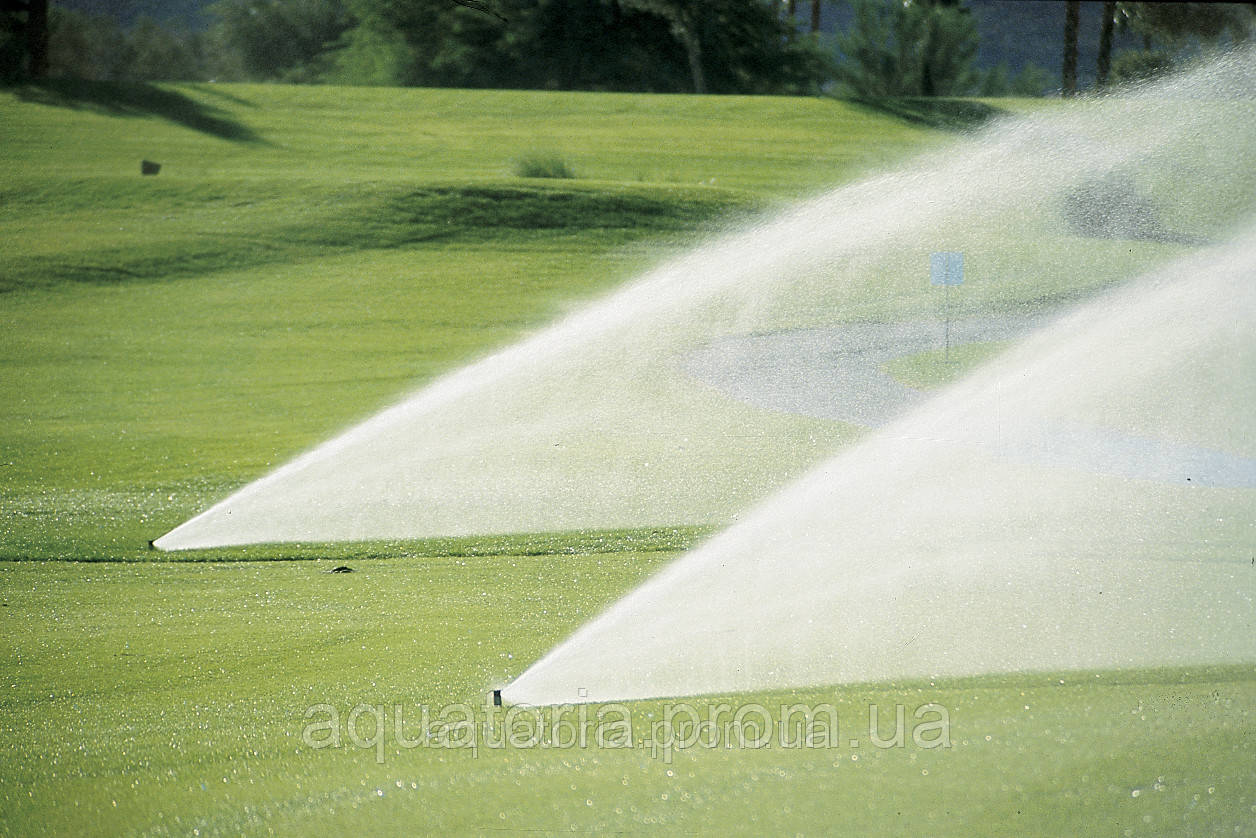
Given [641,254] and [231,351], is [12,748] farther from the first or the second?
[641,254]

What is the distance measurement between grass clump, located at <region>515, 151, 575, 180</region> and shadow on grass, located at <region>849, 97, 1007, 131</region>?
11055mm

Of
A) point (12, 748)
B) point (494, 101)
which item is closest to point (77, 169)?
point (494, 101)

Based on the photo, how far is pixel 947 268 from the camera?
1366 centimetres

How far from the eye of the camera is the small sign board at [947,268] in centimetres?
1358

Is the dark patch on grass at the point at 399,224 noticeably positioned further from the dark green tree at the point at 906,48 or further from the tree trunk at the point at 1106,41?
the dark green tree at the point at 906,48

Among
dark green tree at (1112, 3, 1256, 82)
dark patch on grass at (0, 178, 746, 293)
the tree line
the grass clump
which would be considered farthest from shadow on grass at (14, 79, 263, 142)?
dark green tree at (1112, 3, 1256, 82)

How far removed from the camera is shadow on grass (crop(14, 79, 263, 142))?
116ft

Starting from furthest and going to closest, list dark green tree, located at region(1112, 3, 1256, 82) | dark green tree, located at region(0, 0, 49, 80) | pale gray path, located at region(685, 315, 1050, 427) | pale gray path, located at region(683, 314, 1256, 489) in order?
dark green tree, located at region(0, 0, 49, 80)
dark green tree, located at region(1112, 3, 1256, 82)
pale gray path, located at region(685, 315, 1050, 427)
pale gray path, located at region(683, 314, 1256, 489)

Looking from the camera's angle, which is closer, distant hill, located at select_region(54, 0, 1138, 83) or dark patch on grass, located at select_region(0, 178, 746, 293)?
dark patch on grass, located at select_region(0, 178, 746, 293)

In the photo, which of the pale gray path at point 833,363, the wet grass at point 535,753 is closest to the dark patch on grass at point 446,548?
the wet grass at point 535,753

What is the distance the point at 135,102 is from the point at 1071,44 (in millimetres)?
27304

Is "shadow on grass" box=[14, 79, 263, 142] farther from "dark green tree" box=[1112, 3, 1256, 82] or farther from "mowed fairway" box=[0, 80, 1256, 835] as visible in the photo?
"dark green tree" box=[1112, 3, 1256, 82]

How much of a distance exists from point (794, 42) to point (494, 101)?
55.0 feet

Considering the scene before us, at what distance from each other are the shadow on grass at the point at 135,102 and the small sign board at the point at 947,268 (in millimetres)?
25043
